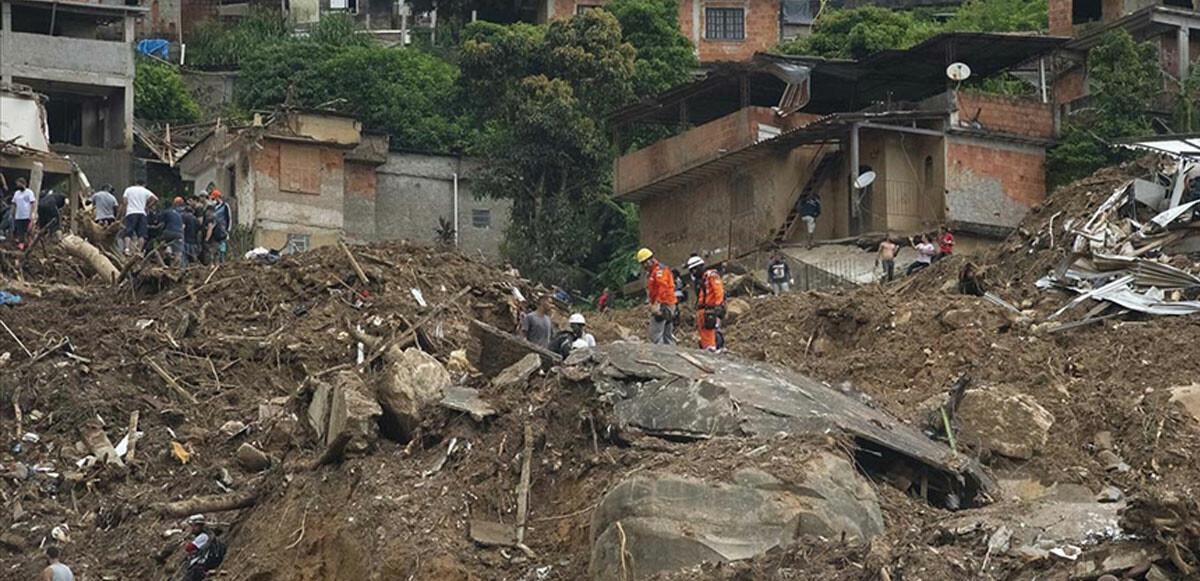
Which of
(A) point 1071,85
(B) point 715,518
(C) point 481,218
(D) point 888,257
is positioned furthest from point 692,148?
(B) point 715,518

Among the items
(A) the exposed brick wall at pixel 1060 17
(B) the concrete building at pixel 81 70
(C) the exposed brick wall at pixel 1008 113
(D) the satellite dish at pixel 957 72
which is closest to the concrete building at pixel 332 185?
(B) the concrete building at pixel 81 70

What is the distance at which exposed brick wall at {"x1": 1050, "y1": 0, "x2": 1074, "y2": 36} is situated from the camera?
46469 mm

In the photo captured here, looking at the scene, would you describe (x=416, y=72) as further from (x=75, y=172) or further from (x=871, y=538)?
(x=871, y=538)

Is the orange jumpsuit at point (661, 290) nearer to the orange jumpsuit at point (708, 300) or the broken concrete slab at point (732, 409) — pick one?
the orange jumpsuit at point (708, 300)

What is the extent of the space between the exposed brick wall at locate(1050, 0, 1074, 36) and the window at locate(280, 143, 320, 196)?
13522 mm

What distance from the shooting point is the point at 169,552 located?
21172 mm

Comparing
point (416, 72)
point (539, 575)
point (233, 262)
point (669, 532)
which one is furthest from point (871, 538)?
point (416, 72)

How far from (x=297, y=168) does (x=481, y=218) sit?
423 centimetres

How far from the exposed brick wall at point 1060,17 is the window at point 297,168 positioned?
13522mm

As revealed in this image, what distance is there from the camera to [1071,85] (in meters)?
42.4

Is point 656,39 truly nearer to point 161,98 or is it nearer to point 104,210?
point 161,98

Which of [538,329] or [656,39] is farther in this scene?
[656,39]

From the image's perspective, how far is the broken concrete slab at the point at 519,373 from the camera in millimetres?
20609

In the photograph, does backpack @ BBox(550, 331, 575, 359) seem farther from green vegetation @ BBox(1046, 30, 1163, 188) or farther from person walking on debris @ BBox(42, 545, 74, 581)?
green vegetation @ BBox(1046, 30, 1163, 188)
